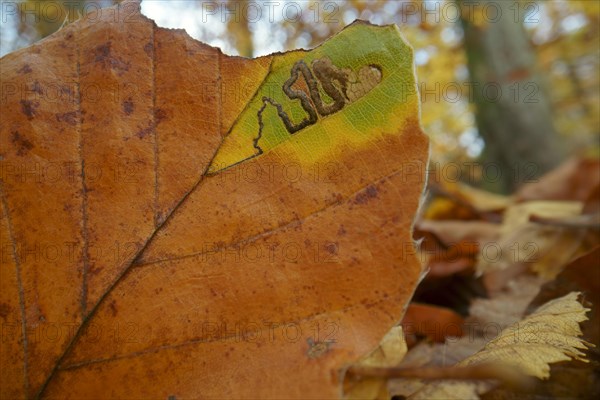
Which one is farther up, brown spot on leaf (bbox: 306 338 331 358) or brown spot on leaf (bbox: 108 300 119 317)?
brown spot on leaf (bbox: 108 300 119 317)

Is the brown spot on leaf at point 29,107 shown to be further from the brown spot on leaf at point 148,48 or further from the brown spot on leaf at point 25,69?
the brown spot on leaf at point 148,48

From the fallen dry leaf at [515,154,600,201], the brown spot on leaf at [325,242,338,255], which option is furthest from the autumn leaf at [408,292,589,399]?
the fallen dry leaf at [515,154,600,201]

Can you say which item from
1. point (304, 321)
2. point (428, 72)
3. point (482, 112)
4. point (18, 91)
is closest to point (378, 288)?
point (304, 321)

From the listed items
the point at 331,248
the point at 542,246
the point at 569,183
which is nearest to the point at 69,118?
the point at 331,248

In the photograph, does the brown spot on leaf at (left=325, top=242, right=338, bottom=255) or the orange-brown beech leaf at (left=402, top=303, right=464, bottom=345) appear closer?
the brown spot on leaf at (left=325, top=242, right=338, bottom=255)

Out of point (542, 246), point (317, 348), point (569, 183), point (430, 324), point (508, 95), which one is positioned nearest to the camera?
point (317, 348)

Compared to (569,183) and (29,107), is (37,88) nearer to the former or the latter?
(29,107)

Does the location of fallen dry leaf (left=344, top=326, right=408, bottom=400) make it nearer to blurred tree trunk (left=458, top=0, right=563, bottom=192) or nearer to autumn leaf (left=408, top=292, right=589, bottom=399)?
autumn leaf (left=408, top=292, right=589, bottom=399)
